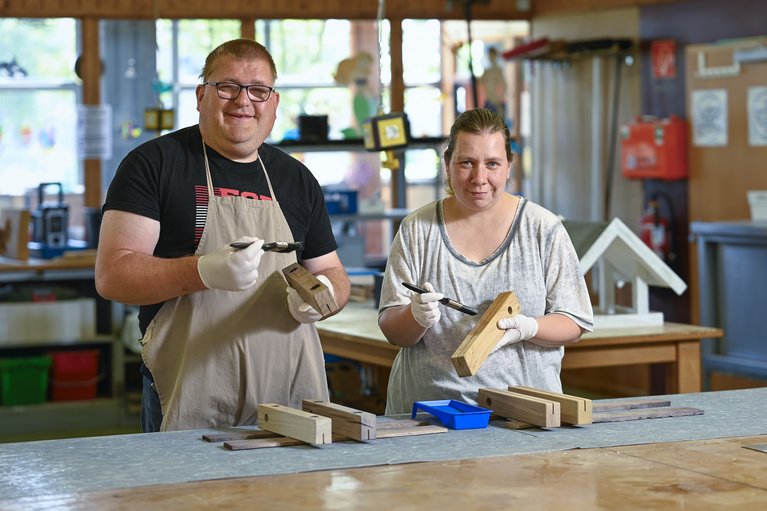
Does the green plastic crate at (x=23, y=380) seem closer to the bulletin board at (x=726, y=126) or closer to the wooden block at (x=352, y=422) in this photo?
the bulletin board at (x=726, y=126)

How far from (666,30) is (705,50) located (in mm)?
352

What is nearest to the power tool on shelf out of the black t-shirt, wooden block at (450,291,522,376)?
the black t-shirt

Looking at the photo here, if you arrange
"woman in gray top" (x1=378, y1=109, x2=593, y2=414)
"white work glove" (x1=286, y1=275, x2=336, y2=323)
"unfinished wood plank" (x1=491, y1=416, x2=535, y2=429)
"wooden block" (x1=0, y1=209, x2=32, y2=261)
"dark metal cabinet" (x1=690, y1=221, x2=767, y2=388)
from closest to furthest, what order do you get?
1. "unfinished wood plank" (x1=491, y1=416, x2=535, y2=429)
2. "white work glove" (x1=286, y1=275, x2=336, y2=323)
3. "woman in gray top" (x1=378, y1=109, x2=593, y2=414)
4. "dark metal cabinet" (x1=690, y1=221, x2=767, y2=388)
5. "wooden block" (x1=0, y1=209, x2=32, y2=261)

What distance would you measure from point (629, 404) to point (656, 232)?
449 cm

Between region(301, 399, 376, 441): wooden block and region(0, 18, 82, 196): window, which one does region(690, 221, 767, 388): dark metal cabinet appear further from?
region(0, 18, 82, 196): window

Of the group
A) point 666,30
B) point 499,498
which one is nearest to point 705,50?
point 666,30

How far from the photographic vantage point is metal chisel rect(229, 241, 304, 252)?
2.48m

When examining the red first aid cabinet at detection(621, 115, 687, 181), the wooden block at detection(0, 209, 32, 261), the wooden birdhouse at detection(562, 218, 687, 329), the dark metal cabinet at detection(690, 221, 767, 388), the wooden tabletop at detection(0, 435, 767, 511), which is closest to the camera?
the wooden tabletop at detection(0, 435, 767, 511)

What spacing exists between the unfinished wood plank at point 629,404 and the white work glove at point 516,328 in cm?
22

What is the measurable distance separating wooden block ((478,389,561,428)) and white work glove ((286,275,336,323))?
16.7 inches

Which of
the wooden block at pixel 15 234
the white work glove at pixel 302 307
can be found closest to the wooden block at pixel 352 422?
the white work glove at pixel 302 307

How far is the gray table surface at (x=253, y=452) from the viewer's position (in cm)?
211

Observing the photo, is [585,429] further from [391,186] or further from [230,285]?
[391,186]

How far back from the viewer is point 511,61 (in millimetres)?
8070
